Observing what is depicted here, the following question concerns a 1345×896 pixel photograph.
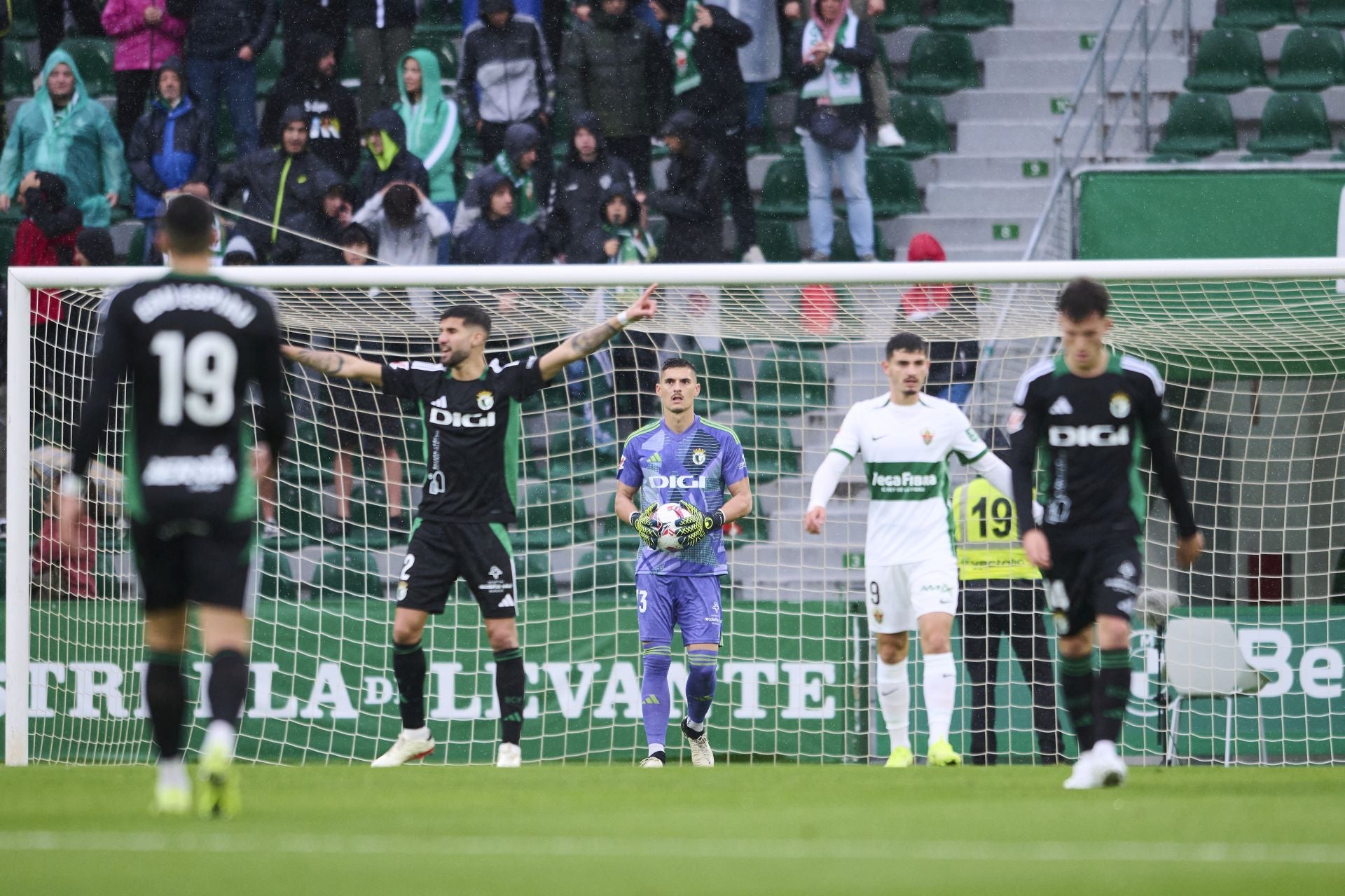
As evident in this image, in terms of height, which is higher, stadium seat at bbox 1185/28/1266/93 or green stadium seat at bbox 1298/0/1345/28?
green stadium seat at bbox 1298/0/1345/28

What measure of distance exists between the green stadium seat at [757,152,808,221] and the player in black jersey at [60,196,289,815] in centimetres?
991

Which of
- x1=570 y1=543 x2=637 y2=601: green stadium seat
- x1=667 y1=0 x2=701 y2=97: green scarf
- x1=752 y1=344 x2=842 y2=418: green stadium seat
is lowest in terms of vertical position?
x1=570 y1=543 x2=637 y2=601: green stadium seat

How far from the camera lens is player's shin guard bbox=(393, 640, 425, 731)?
30.0 ft

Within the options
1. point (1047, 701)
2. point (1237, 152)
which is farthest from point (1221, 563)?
point (1237, 152)

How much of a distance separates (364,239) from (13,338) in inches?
130

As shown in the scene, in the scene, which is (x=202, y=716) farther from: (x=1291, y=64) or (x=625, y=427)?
(x=1291, y=64)

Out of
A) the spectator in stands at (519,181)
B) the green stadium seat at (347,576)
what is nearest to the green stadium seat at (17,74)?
the spectator in stands at (519,181)

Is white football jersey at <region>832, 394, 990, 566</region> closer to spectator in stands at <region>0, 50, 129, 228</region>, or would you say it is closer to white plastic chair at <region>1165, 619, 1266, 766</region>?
white plastic chair at <region>1165, 619, 1266, 766</region>

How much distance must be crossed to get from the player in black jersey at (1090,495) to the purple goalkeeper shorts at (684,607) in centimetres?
279

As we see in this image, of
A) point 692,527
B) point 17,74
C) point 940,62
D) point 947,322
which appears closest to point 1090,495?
point 692,527

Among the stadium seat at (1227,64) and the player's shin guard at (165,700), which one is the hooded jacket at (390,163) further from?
the player's shin guard at (165,700)

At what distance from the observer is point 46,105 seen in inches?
567

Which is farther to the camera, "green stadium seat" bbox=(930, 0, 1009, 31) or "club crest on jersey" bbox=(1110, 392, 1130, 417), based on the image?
"green stadium seat" bbox=(930, 0, 1009, 31)

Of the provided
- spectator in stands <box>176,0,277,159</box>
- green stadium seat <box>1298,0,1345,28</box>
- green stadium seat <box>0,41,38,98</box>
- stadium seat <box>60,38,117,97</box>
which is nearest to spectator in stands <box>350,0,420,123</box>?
spectator in stands <box>176,0,277,159</box>
